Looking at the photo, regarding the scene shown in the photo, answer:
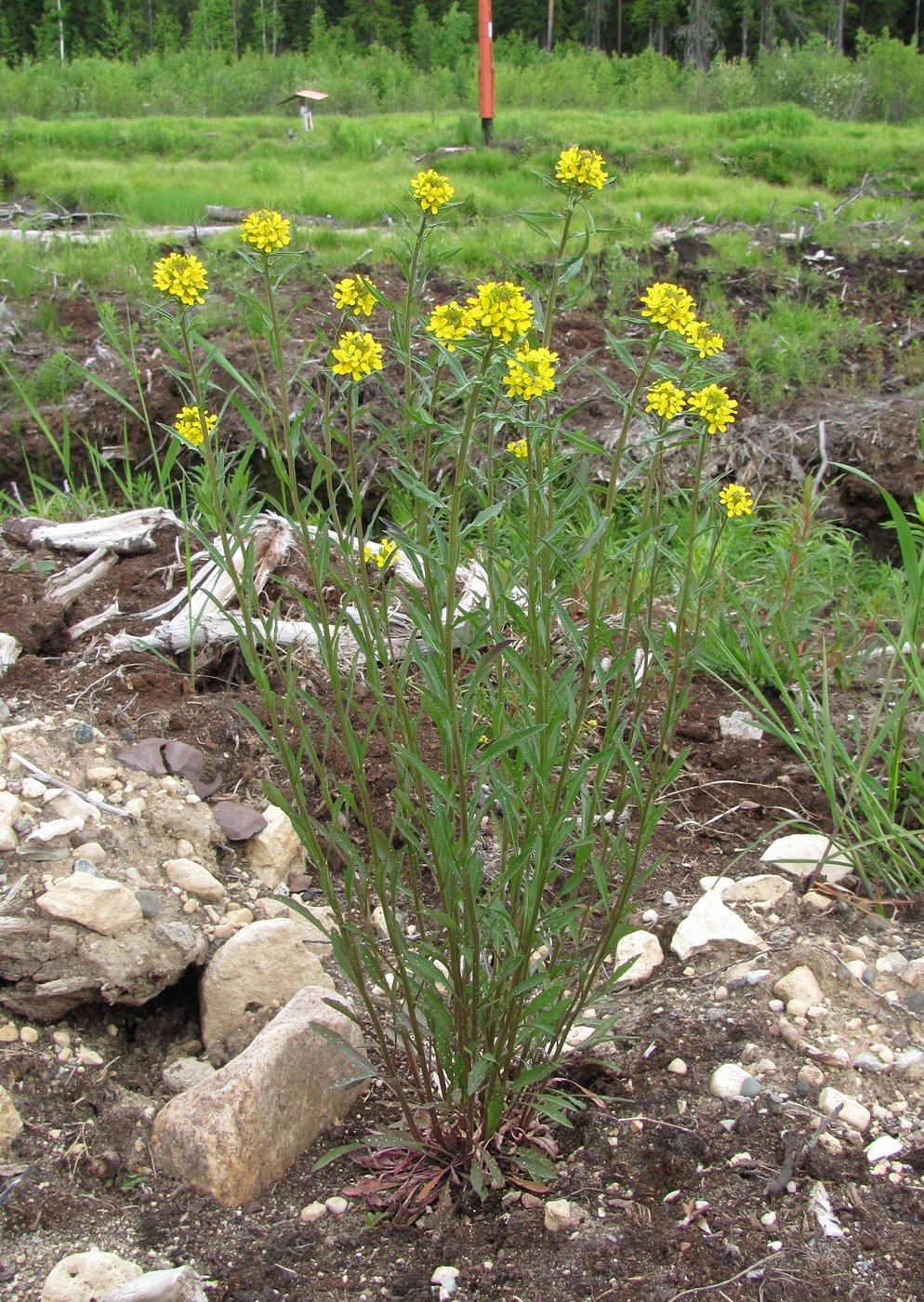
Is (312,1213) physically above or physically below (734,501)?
below

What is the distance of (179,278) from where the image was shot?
162cm

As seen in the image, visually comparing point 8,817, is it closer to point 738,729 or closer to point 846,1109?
point 846,1109

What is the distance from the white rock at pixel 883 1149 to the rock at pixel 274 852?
1.47 metres

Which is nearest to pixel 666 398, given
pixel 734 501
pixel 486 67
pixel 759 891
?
pixel 734 501

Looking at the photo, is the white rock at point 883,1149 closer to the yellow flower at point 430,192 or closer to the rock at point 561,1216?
the rock at point 561,1216

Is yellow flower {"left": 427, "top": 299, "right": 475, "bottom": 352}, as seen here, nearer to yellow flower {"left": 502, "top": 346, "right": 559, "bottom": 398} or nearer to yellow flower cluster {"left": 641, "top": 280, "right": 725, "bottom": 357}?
yellow flower {"left": 502, "top": 346, "right": 559, "bottom": 398}

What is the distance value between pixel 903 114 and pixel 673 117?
6596 millimetres

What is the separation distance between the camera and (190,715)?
10.2ft

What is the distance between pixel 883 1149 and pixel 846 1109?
0.10m

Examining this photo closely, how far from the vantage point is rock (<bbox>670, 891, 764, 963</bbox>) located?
7.98ft

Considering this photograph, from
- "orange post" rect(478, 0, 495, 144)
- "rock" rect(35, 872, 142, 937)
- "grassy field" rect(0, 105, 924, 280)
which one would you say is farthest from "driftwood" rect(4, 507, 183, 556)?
"orange post" rect(478, 0, 495, 144)

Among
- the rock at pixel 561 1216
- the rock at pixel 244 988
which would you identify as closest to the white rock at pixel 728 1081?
the rock at pixel 561 1216

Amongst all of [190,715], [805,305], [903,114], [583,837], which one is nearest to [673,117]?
[903,114]

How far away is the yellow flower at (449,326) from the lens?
4.72 feet
